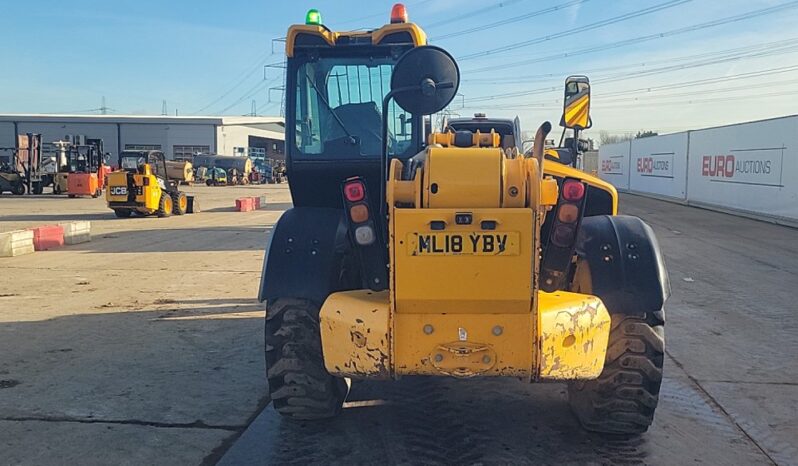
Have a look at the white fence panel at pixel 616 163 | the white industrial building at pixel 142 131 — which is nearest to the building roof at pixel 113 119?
the white industrial building at pixel 142 131

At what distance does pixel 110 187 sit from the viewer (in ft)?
69.9

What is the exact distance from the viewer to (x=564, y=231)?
378cm

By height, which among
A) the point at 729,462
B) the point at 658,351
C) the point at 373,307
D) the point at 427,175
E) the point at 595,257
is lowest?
the point at 729,462

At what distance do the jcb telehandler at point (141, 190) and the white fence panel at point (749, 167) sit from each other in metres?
18.5

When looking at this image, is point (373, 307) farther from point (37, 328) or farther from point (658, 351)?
point (37, 328)

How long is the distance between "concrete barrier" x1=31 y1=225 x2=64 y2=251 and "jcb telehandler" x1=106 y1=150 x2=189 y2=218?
686 cm

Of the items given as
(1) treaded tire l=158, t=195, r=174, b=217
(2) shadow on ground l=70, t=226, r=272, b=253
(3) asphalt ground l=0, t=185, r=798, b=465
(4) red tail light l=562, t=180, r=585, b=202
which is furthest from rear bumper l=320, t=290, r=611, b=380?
(1) treaded tire l=158, t=195, r=174, b=217

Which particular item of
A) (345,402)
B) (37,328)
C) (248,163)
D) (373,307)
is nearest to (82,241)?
(37,328)

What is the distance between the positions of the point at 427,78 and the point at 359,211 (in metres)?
0.82

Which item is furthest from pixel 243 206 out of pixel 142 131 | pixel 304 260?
pixel 142 131

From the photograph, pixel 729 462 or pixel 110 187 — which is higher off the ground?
pixel 110 187

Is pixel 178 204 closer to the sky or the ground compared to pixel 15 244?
closer to the sky

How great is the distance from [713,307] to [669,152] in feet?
79.1

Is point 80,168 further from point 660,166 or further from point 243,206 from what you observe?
point 660,166
